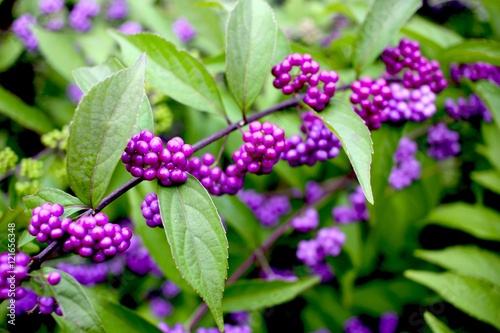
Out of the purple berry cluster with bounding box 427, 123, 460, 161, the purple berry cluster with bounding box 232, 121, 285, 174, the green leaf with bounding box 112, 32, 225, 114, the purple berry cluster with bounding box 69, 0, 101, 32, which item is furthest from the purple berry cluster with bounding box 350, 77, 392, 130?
the purple berry cluster with bounding box 69, 0, 101, 32

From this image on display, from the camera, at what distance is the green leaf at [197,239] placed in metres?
1.24

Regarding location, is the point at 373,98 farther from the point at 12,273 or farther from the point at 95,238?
the point at 12,273

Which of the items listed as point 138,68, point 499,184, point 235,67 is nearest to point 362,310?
point 499,184

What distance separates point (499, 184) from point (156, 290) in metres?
1.92

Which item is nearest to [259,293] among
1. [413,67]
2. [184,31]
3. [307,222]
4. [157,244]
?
[157,244]

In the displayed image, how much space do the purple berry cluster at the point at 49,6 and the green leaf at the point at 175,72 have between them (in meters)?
1.25

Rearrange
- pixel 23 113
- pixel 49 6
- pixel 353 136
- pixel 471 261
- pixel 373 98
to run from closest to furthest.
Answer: pixel 353 136
pixel 373 98
pixel 471 261
pixel 23 113
pixel 49 6

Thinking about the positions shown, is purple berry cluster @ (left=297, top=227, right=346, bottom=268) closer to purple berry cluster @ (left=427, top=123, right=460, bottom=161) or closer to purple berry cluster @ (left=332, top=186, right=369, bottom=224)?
purple berry cluster @ (left=332, top=186, right=369, bottom=224)

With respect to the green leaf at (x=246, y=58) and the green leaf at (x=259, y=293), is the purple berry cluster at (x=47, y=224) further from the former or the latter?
the green leaf at (x=259, y=293)

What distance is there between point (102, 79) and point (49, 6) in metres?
1.47

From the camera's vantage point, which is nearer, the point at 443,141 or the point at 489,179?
the point at 489,179

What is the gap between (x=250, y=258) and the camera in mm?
2354

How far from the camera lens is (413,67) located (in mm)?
1827

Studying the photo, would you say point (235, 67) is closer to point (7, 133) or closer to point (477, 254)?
point (477, 254)
